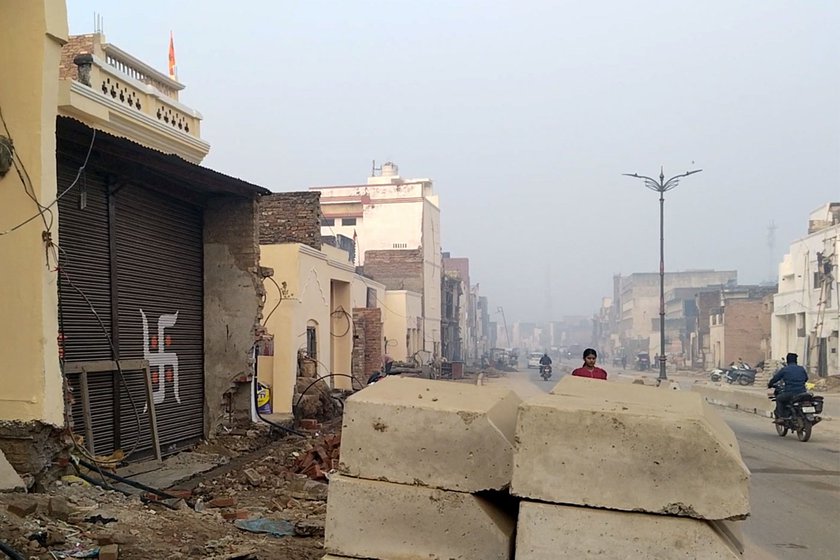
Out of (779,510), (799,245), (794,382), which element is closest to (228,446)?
(779,510)

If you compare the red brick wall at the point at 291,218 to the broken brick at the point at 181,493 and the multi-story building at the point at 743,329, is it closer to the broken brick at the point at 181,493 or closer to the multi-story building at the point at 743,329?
the broken brick at the point at 181,493

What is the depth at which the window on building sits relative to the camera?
17.8 metres

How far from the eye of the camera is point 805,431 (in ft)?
46.0

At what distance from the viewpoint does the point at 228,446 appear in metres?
10.9

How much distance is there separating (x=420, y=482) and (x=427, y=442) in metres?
0.20

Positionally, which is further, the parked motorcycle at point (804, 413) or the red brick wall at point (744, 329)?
the red brick wall at point (744, 329)

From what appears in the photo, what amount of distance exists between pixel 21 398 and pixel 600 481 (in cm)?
502

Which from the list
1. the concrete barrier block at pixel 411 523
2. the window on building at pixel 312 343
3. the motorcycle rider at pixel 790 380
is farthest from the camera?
the window on building at pixel 312 343

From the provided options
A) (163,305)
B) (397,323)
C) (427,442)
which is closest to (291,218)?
(163,305)

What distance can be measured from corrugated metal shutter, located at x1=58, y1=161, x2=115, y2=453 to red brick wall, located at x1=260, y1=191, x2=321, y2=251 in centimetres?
1056

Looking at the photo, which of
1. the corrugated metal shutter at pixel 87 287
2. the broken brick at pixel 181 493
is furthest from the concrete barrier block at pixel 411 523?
the corrugated metal shutter at pixel 87 287

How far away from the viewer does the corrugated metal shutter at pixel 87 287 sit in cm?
775

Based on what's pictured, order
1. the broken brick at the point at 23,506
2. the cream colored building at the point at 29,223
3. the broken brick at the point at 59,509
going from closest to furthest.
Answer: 1. the broken brick at the point at 23,506
2. the broken brick at the point at 59,509
3. the cream colored building at the point at 29,223

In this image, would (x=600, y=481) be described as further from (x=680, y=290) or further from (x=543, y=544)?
(x=680, y=290)
